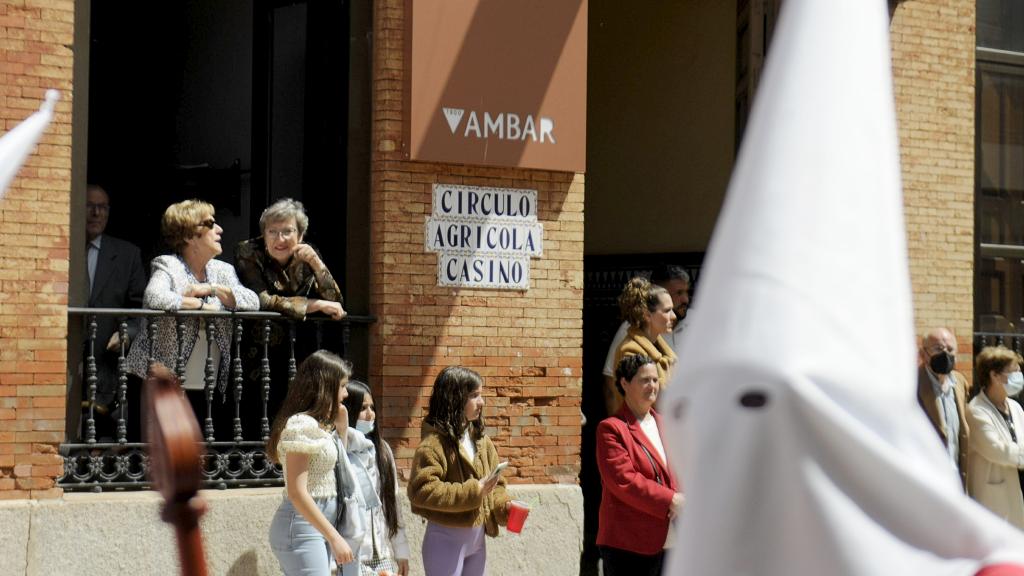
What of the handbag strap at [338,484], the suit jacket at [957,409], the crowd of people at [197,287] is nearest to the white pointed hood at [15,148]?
the handbag strap at [338,484]

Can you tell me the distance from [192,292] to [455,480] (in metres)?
2.25

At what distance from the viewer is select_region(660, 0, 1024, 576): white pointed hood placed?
1970 millimetres

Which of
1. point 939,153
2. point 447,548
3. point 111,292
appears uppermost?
point 939,153

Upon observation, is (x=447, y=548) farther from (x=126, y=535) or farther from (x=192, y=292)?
(x=192, y=292)

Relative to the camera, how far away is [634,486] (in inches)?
301

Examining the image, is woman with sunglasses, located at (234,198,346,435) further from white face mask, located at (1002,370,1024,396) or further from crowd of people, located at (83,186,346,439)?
white face mask, located at (1002,370,1024,396)

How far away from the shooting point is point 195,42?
13.6 m

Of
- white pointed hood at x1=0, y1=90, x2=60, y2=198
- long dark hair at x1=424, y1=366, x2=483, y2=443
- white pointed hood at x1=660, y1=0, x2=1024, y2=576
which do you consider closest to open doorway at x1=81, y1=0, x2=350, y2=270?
long dark hair at x1=424, y1=366, x2=483, y2=443

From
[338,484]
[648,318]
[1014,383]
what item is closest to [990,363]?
[1014,383]

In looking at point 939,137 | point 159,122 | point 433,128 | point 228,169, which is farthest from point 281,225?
point 939,137

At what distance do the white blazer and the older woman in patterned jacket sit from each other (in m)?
5.31

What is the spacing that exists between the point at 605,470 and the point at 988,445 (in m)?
4.57

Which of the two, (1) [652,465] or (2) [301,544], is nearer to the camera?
(2) [301,544]

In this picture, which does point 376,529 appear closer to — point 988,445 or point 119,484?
point 119,484
